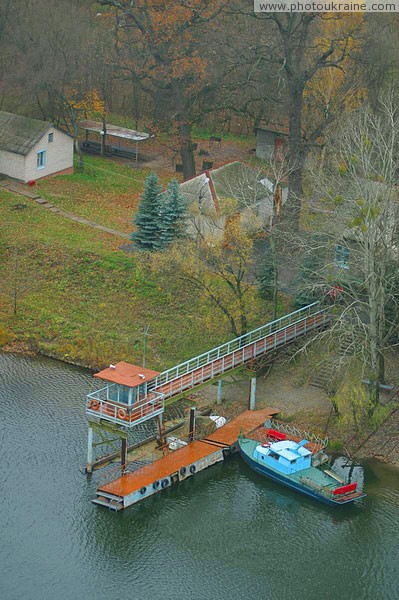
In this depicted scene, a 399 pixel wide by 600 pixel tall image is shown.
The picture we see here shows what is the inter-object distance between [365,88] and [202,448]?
44832 millimetres

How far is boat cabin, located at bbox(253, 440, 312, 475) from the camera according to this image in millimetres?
53531

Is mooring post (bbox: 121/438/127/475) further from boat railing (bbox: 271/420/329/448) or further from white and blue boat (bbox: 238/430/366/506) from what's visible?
boat railing (bbox: 271/420/329/448)

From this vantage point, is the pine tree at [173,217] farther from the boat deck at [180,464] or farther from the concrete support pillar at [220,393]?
the boat deck at [180,464]

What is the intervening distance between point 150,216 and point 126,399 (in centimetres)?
2128

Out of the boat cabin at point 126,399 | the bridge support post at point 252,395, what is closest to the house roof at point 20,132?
the bridge support post at point 252,395

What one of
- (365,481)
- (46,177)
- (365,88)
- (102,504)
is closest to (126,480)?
(102,504)

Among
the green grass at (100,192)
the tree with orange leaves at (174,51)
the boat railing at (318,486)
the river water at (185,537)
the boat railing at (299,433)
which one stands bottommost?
the river water at (185,537)

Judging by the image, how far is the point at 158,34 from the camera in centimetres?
8606

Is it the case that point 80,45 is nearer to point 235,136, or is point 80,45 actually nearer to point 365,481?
point 235,136

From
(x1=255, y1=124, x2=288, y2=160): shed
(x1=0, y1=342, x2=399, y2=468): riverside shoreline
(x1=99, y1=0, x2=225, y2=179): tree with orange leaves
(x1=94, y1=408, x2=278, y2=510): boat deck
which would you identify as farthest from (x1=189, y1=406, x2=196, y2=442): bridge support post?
(x1=255, y1=124, x2=288, y2=160): shed

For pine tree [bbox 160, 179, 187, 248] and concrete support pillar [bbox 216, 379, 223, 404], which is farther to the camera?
pine tree [bbox 160, 179, 187, 248]

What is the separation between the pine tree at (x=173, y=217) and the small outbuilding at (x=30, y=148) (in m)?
17.6

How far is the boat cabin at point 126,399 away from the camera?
172 ft

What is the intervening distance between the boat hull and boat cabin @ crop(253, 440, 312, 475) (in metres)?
0.25
